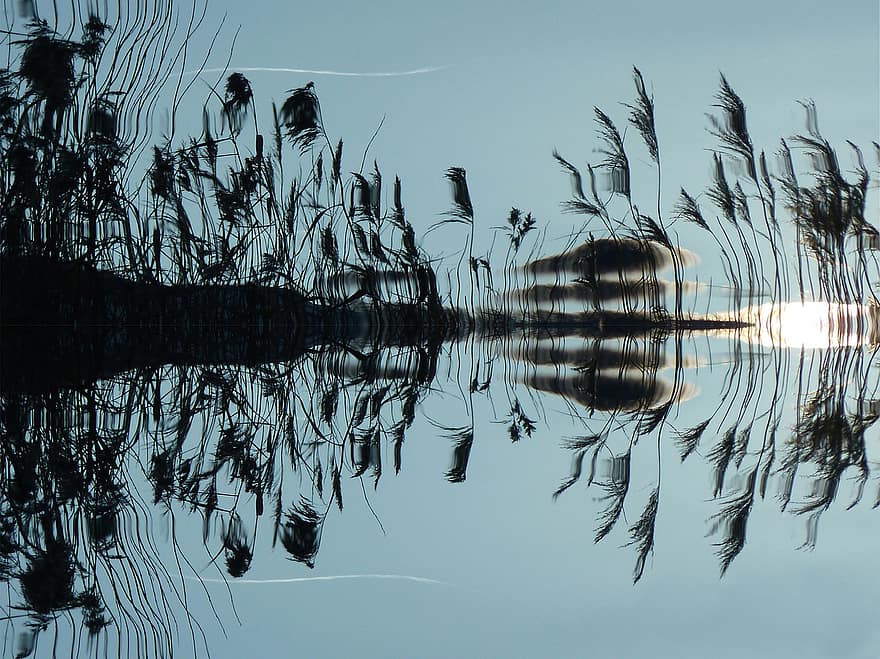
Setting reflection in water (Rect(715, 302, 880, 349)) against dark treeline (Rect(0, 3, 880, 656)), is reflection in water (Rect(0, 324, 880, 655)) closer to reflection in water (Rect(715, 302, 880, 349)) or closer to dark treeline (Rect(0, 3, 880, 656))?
dark treeline (Rect(0, 3, 880, 656))

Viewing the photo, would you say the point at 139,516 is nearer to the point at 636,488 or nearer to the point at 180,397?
the point at 636,488

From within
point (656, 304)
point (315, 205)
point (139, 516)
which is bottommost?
point (139, 516)

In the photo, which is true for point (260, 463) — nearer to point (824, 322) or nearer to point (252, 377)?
point (252, 377)

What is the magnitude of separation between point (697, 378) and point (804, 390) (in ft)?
1.63

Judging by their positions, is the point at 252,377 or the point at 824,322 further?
the point at 824,322

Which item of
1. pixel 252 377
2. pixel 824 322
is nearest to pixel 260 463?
pixel 252 377

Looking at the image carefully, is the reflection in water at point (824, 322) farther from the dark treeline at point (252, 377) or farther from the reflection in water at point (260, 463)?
the reflection in water at point (260, 463)

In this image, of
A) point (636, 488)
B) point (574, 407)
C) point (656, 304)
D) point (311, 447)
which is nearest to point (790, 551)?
point (636, 488)

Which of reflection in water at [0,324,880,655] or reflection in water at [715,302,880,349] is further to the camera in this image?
reflection in water at [715,302,880,349]

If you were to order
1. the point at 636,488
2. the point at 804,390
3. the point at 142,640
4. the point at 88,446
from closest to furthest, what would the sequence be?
the point at 142,640, the point at 636,488, the point at 88,446, the point at 804,390

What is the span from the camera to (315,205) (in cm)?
686

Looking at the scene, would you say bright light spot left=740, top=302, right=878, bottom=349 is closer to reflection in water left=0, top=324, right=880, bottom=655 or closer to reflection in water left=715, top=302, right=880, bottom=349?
reflection in water left=715, top=302, right=880, bottom=349

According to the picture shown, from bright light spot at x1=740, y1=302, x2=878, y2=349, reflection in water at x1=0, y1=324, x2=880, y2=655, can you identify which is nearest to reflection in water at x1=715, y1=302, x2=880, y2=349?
bright light spot at x1=740, y1=302, x2=878, y2=349

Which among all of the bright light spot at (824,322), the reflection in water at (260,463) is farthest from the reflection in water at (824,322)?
the reflection in water at (260,463)
